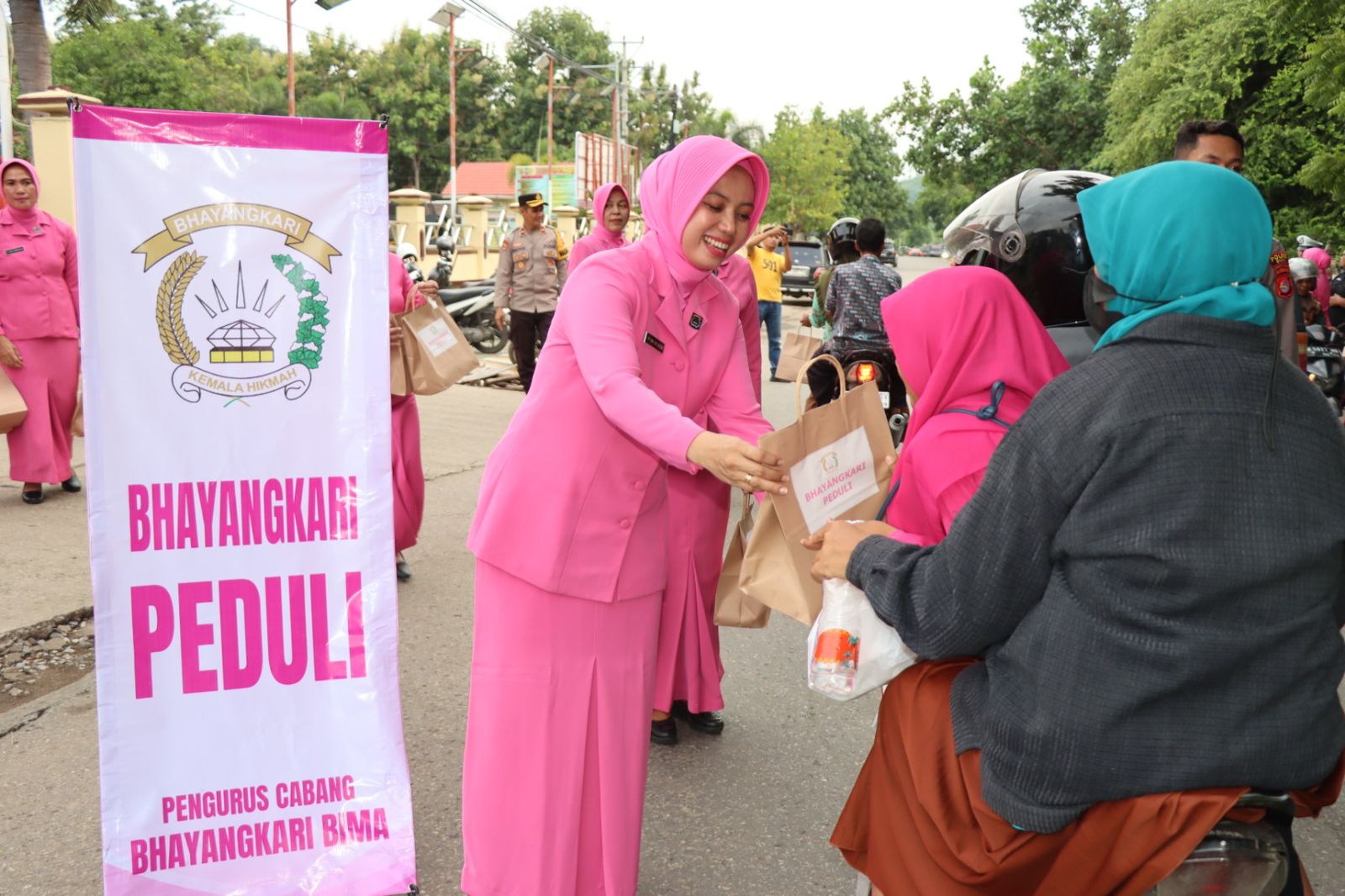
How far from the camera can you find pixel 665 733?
409 centimetres

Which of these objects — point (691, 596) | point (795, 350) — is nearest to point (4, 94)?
point (795, 350)

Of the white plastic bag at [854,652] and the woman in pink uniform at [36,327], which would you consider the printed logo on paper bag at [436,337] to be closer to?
the woman in pink uniform at [36,327]

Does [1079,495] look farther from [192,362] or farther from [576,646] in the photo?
[192,362]

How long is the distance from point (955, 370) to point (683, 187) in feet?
2.71

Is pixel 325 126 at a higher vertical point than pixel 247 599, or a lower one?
higher

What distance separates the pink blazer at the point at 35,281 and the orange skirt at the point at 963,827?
21.9 ft

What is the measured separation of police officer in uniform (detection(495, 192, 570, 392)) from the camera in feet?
36.7

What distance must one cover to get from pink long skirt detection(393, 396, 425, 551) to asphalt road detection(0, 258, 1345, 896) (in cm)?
32

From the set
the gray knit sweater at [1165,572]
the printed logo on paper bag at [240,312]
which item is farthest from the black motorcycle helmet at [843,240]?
the gray knit sweater at [1165,572]

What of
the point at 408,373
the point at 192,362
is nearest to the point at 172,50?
the point at 408,373

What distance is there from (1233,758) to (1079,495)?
440 millimetres

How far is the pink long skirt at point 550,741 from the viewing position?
8.77 feet

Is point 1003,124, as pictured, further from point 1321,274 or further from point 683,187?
point 683,187

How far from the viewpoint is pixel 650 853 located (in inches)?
131
